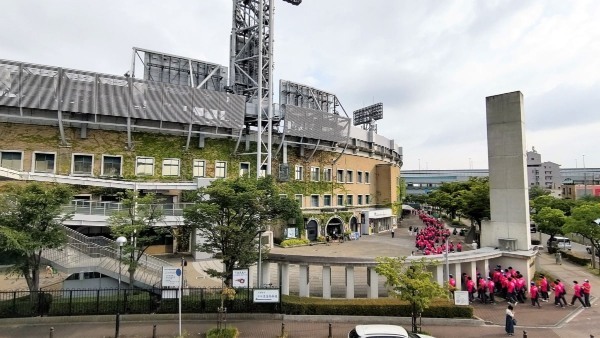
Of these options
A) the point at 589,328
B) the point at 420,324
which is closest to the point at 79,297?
the point at 420,324

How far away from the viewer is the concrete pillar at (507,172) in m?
24.0

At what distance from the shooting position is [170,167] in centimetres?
3538

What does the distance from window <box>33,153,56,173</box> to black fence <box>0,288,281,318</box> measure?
1460 centimetres

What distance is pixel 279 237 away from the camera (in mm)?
42094

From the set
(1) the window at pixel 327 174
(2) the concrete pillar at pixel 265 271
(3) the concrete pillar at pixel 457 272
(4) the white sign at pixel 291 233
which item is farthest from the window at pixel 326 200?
(2) the concrete pillar at pixel 265 271

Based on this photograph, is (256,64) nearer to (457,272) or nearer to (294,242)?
(294,242)

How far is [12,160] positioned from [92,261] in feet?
52.0

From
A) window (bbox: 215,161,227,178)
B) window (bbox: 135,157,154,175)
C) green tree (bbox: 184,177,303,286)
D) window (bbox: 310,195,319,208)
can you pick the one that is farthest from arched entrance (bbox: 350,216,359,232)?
green tree (bbox: 184,177,303,286)

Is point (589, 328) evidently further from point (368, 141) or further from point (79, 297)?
point (368, 141)

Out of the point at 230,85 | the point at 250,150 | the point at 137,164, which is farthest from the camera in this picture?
the point at 230,85

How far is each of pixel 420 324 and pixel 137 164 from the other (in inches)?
1113

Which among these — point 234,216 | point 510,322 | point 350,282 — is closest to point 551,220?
point 510,322

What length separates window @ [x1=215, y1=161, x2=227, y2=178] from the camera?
1506 inches

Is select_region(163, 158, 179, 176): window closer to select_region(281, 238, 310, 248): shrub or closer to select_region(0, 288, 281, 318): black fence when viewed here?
select_region(281, 238, 310, 248): shrub
